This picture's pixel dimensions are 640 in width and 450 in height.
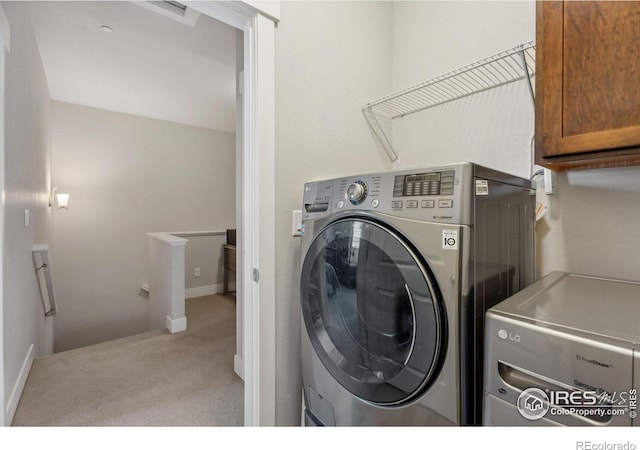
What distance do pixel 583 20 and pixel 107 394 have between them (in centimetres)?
284

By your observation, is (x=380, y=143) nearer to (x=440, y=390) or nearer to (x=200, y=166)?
(x=440, y=390)

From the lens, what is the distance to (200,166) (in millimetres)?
5098

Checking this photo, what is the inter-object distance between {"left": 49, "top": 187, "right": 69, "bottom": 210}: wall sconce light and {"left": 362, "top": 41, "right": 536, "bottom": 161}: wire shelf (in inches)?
161

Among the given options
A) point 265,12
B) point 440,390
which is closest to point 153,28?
point 265,12

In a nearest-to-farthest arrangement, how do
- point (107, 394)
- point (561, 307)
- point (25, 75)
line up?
point (561, 307)
point (107, 394)
point (25, 75)

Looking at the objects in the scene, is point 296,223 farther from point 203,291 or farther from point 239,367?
point 203,291

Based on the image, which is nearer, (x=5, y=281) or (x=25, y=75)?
(x=5, y=281)

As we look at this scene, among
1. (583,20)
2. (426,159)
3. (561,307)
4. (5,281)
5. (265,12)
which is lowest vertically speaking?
(5,281)

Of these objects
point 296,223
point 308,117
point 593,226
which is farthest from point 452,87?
point 296,223

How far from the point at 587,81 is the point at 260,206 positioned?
1.06 meters

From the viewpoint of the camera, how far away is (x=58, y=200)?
12.6ft

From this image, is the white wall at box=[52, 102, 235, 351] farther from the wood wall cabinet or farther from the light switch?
the wood wall cabinet

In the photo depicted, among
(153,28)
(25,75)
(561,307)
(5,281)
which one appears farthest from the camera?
(153,28)

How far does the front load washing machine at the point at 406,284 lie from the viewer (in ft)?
2.52
